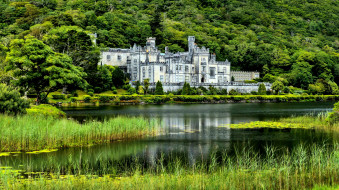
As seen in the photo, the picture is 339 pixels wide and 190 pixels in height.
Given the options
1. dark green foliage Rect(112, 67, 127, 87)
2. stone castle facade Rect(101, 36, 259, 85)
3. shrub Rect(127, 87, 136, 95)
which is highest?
stone castle facade Rect(101, 36, 259, 85)

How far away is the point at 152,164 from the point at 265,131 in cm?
1413

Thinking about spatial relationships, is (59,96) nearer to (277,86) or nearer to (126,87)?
(126,87)

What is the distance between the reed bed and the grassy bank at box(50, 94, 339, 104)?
4102cm

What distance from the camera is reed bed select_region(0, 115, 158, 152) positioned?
20.6m

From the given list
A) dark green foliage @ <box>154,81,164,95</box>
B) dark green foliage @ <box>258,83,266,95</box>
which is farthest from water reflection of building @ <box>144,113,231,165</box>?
dark green foliage @ <box>258,83,266,95</box>

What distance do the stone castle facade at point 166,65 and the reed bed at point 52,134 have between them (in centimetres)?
5892

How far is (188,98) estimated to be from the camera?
250 ft

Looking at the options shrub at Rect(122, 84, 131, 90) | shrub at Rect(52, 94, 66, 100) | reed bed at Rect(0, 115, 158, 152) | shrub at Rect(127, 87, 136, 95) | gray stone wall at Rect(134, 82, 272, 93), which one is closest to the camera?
reed bed at Rect(0, 115, 158, 152)

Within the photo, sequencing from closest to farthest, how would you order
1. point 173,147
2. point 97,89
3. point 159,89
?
1. point 173,147
2. point 97,89
3. point 159,89

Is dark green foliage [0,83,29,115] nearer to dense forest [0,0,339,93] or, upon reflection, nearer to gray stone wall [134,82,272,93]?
dense forest [0,0,339,93]

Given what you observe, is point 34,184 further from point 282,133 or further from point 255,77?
point 255,77

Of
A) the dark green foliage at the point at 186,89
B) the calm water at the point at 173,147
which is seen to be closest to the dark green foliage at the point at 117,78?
the dark green foliage at the point at 186,89

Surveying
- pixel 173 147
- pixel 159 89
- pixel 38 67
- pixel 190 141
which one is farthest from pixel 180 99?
pixel 173 147

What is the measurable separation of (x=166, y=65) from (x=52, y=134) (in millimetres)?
69105
